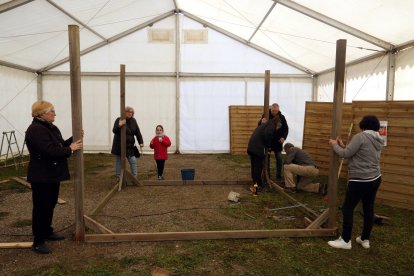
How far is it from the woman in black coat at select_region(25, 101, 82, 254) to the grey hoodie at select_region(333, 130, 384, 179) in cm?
343

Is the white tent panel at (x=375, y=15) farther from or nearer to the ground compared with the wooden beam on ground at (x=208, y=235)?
farther from the ground

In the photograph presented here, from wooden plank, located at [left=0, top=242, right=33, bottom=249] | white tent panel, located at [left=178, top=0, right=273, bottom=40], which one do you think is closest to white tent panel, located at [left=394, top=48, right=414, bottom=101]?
white tent panel, located at [left=178, top=0, right=273, bottom=40]

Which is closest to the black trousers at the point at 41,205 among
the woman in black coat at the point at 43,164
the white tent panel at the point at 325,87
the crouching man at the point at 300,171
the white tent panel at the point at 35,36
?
the woman in black coat at the point at 43,164

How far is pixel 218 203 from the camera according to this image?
633 cm

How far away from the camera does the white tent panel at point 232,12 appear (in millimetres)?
9055

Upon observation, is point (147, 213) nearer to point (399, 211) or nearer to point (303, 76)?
point (399, 211)

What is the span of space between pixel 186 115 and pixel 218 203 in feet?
23.8

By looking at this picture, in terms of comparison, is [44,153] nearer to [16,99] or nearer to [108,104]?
[16,99]

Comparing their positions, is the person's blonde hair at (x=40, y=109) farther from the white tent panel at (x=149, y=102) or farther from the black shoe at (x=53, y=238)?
the white tent panel at (x=149, y=102)

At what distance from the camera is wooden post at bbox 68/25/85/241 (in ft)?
13.9

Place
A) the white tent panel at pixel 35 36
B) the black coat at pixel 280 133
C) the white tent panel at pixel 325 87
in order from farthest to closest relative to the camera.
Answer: the white tent panel at pixel 325 87
the black coat at pixel 280 133
the white tent panel at pixel 35 36

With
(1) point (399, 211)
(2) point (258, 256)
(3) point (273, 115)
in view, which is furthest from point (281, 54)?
(2) point (258, 256)

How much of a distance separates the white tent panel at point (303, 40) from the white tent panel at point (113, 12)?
374cm

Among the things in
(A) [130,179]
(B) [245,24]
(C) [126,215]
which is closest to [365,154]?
(C) [126,215]
